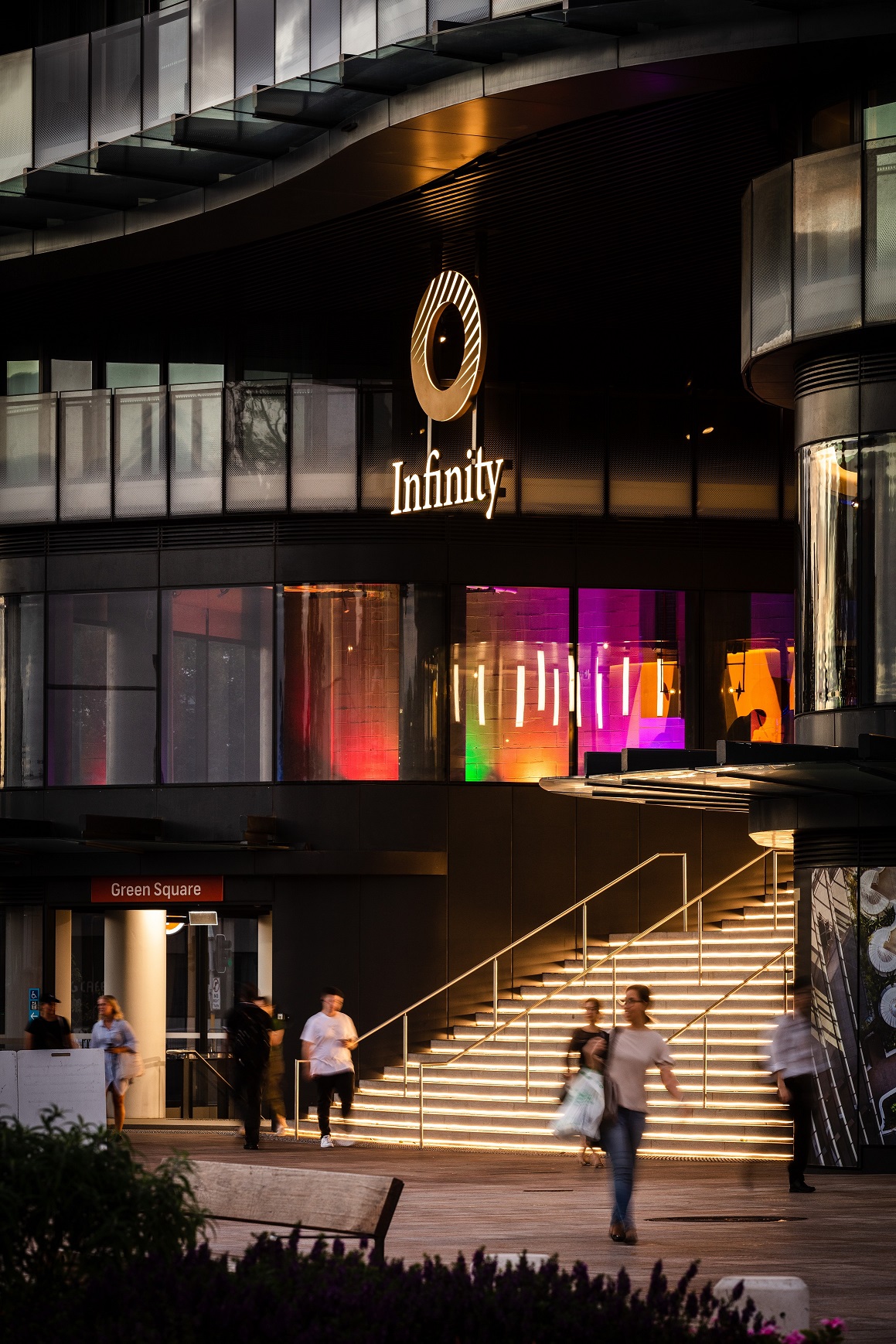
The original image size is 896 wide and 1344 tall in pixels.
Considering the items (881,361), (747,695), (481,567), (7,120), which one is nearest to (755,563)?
(747,695)

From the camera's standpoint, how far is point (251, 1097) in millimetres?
22062

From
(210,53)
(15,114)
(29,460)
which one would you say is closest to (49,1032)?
(210,53)

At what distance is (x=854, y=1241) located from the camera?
14031 mm

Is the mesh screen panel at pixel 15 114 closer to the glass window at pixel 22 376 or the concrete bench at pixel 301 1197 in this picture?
the glass window at pixel 22 376

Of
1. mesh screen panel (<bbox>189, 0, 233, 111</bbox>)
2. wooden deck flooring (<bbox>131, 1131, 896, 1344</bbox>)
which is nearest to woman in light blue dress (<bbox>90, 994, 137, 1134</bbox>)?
wooden deck flooring (<bbox>131, 1131, 896, 1344</bbox>)

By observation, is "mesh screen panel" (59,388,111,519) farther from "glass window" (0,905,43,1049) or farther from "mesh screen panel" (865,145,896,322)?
"mesh screen panel" (865,145,896,322)

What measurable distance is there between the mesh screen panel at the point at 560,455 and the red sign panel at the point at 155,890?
7091 mm

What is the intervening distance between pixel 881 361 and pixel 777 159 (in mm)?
3340

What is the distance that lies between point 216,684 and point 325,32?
10359mm

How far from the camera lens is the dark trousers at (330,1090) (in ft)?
74.9

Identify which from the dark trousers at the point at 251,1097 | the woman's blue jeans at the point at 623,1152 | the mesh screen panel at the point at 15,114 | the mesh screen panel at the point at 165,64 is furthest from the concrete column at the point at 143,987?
the woman's blue jeans at the point at 623,1152

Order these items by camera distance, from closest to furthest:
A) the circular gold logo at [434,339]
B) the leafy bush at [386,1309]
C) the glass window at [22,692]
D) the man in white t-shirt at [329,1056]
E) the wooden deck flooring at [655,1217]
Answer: the leafy bush at [386,1309] < the wooden deck flooring at [655,1217] < the man in white t-shirt at [329,1056] < the circular gold logo at [434,339] < the glass window at [22,692]

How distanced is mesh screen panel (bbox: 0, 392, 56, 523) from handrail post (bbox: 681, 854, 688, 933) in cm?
1063

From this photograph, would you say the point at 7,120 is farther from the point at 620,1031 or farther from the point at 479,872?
the point at 620,1031
